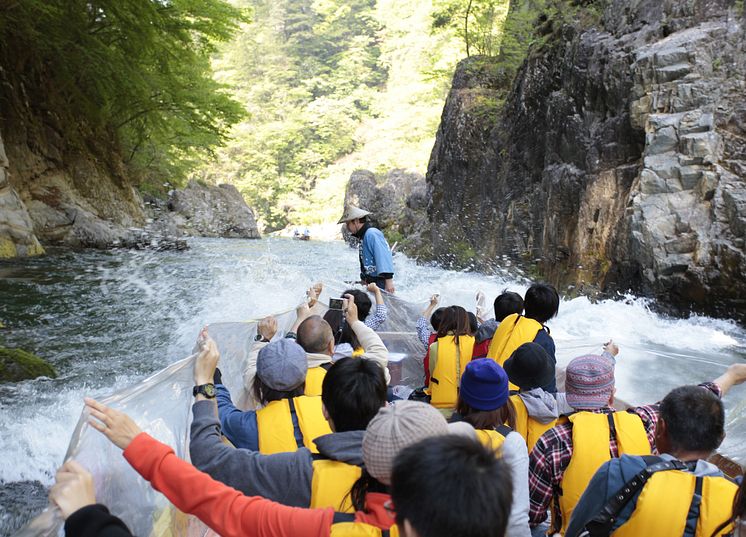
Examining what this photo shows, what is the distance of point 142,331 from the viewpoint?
704 cm

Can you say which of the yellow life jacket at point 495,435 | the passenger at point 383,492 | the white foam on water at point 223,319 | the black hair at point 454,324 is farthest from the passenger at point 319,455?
the white foam on water at point 223,319

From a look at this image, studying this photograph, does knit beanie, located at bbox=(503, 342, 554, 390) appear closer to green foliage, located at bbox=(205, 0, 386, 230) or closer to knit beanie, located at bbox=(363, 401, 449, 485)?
knit beanie, located at bbox=(363, 401, 449, 485)

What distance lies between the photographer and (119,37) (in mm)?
12195

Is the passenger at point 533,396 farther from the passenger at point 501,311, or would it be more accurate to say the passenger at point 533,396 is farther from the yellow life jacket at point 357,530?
the yellow life jacket at point 357,530

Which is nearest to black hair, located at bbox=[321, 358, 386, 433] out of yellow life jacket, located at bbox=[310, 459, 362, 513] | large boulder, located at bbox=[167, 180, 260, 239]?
yellow life jacket, located at bbox=[310, 459, 362, 513]

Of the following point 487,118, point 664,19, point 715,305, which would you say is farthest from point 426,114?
point 715,305

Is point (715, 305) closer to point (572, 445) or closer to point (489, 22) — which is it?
point (572, 445)

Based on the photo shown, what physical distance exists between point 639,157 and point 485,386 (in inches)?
303

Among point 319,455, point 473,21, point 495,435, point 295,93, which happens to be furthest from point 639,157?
point 295,93

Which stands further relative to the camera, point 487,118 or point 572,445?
point 487,118

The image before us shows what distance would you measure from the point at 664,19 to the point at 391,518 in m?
9.56

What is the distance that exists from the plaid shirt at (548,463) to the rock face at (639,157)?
6014 mm

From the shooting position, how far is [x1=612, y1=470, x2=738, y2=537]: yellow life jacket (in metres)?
1.46

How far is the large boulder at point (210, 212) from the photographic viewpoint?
23.9 metres
